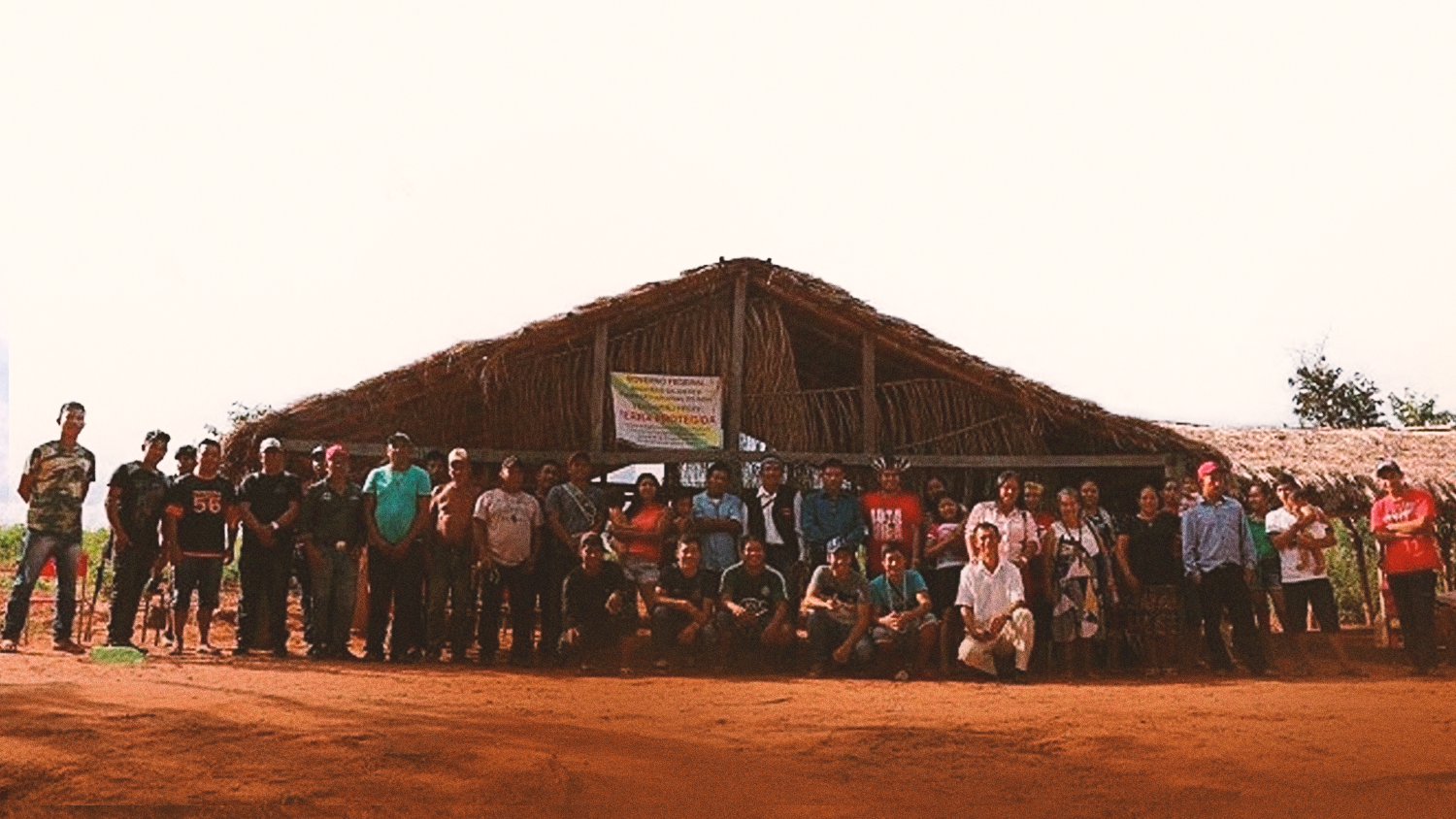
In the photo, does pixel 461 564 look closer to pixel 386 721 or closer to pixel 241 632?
pixel 241 632

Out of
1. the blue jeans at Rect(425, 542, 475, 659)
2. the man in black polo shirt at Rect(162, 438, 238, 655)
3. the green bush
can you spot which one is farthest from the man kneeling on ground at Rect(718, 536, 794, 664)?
the green bush

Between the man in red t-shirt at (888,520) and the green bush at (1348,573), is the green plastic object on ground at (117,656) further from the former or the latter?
the green bush at (1348,573)

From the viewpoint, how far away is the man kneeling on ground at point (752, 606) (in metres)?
8.66

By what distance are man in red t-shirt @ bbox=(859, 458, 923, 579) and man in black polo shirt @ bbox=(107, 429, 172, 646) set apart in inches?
207

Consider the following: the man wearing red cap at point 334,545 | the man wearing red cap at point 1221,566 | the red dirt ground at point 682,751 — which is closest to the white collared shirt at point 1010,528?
the man wearing red cap at point 1221,566

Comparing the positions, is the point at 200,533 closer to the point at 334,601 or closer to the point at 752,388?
the point at 334,601

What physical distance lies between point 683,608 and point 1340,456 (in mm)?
11090

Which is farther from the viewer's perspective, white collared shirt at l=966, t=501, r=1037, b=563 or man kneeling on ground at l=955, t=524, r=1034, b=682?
white collared shirt at l=966, t=501, r=1037, b=563

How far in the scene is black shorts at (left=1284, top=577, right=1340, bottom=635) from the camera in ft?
36.6

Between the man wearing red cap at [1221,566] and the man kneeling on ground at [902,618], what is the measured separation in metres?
2.12

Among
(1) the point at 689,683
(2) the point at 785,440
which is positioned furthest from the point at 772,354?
(1) the point at 689,683

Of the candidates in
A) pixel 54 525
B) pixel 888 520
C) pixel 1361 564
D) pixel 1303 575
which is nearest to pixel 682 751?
pixel 888 520

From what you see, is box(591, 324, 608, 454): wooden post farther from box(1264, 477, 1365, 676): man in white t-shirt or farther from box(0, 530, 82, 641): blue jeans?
box(1264, 477, 1365, 676): man in white t-shirt

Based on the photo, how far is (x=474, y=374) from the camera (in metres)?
10.7
